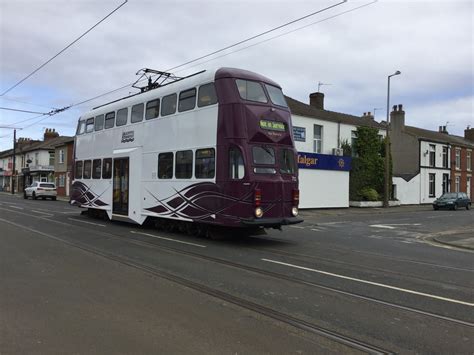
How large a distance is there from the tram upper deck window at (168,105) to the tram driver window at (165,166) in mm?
1343

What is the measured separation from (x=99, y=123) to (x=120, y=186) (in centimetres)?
352

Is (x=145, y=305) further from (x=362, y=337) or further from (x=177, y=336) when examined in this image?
(x=362, y=337)

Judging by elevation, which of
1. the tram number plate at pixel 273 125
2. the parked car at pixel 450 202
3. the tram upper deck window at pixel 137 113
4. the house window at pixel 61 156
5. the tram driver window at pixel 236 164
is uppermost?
the house window at pixel 61 156

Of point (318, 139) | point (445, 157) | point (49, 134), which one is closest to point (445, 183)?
point (445, 157)

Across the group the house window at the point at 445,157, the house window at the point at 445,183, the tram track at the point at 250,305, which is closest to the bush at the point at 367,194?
the house window at the point at 445,183

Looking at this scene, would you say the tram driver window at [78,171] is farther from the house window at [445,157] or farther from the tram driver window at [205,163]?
the house window at [445,157]

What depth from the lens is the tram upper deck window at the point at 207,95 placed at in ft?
41.6

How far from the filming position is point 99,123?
19.0m

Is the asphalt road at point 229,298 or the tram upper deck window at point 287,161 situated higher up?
the tram upper deck window at point 287,161

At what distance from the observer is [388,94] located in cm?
3294

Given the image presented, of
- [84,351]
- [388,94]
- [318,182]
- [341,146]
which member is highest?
[388,94]

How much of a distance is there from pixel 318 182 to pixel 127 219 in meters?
16.2

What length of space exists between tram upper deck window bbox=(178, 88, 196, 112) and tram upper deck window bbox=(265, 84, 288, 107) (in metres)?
2.19

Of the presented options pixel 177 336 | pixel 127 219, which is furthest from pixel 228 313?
pixel 127 219
